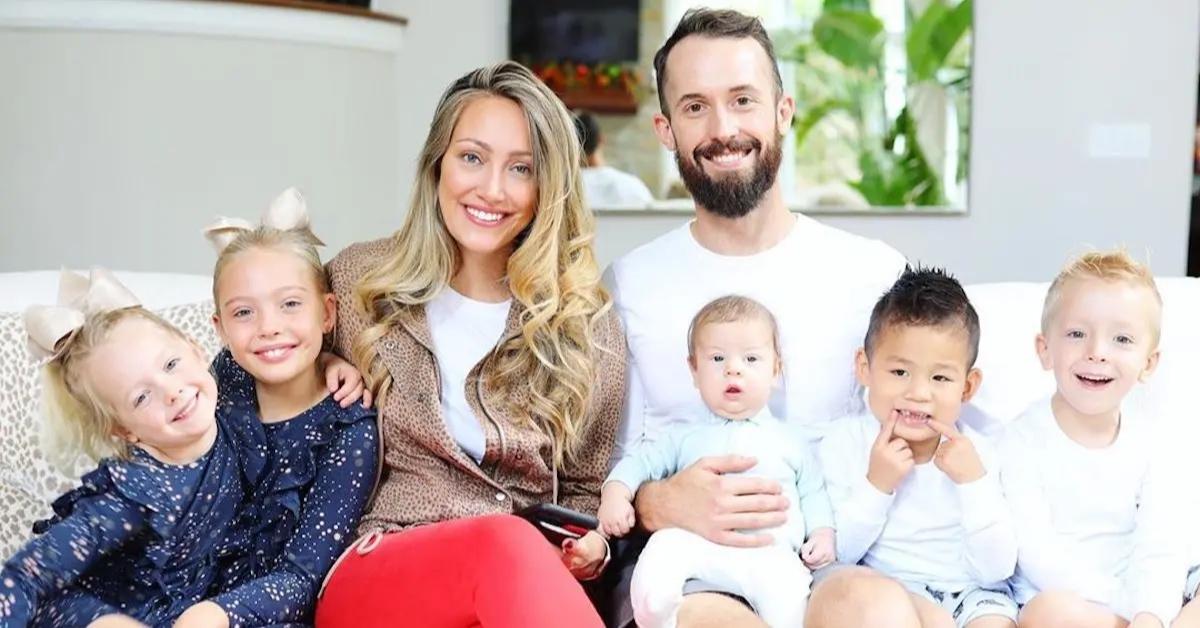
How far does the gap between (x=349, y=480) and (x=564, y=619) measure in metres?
0.44

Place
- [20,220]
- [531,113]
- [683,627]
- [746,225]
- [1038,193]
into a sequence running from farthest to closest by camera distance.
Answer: [1038,193], [20,220], [746,225], [531,113], [683,627]

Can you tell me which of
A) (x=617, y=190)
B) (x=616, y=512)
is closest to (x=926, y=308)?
(x=616, y=512)

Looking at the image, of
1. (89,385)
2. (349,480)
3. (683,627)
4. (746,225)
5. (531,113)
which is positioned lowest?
(683,627)

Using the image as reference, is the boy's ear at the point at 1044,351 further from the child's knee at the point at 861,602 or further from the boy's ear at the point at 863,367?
the child's knee at the point at 861,602

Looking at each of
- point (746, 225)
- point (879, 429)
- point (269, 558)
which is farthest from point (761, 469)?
point (269, 558)

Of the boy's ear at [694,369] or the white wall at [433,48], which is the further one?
the white wall at [433,48]

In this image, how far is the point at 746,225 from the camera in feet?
6.83

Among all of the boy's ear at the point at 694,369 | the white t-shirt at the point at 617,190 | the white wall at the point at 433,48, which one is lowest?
the boy's ear at the point at 694,369

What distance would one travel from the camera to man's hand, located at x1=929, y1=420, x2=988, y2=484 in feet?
5.68

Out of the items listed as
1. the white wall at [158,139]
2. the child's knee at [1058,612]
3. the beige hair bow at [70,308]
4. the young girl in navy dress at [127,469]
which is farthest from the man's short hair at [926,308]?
the white wall at [158,139]

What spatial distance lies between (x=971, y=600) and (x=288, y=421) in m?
1.02

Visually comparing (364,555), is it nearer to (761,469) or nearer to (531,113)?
(761,469)

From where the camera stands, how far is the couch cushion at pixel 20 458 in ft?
6.34

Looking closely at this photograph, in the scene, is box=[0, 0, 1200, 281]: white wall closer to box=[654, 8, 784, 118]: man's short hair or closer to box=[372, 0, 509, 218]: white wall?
box=[372, 0, 509, 218]: white wall
